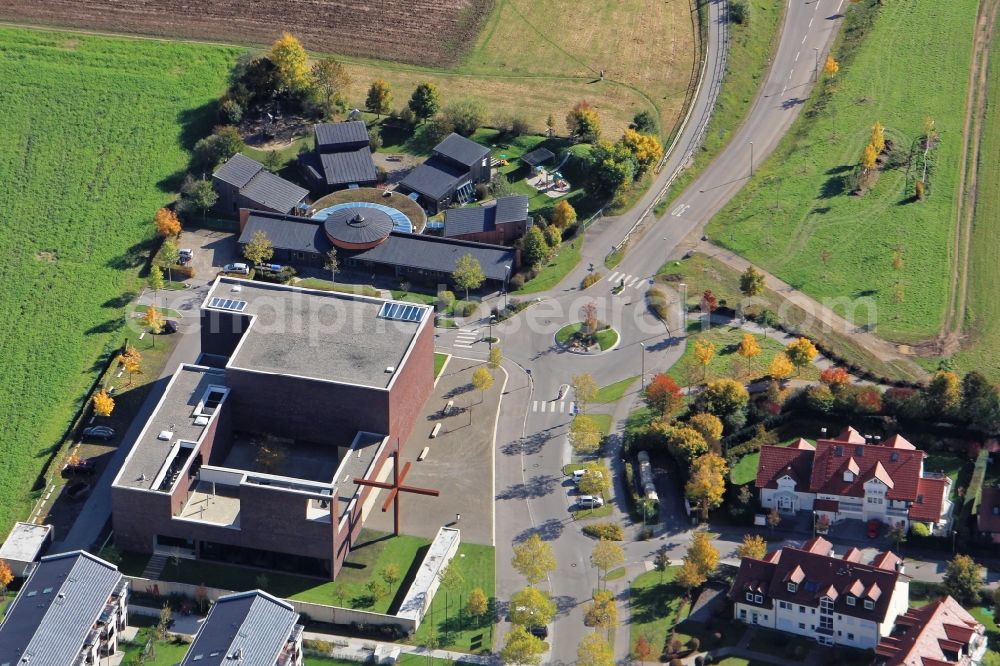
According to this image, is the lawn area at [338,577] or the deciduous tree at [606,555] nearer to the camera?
the deciduous tree at [606,555]

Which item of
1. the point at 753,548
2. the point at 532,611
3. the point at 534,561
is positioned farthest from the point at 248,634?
the point at 753,548

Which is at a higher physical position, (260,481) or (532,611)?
(260,481)

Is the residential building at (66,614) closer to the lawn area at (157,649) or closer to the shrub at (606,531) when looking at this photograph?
the lawn area at (157,649)

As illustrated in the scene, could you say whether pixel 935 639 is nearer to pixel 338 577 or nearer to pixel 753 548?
pixel 753 548

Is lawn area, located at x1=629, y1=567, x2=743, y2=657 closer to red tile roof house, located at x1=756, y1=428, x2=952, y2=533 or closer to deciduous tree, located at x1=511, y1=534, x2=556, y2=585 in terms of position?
deciduous tree, located at x1=511, y1=534, x2=556, y2=585

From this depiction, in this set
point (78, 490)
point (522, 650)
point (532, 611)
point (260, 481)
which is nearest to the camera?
point (522, 650)

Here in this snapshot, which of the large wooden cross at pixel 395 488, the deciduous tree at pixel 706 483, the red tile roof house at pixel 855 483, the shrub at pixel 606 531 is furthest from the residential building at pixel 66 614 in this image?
the red tile roof house at pixel 855 483
